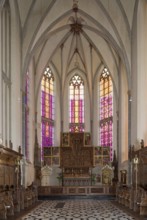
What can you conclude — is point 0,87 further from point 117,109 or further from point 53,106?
point 53,106

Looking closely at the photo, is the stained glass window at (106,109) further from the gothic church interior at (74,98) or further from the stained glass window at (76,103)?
the stained glass window at (76,103)

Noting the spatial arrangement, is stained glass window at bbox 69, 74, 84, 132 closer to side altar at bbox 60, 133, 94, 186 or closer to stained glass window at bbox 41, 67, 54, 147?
stained glass window at bbox 41, 67, 54, 147

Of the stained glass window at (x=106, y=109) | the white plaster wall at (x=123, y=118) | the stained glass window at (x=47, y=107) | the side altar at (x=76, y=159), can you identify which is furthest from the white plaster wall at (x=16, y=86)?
the stained glass window at (x=106, y=109)

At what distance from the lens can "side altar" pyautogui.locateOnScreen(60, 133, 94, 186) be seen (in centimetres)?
3528

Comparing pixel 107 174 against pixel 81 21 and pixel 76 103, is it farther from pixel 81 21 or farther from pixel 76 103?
pixel 81 21

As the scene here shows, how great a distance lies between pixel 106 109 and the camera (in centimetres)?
3922

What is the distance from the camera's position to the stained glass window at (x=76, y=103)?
135 feet

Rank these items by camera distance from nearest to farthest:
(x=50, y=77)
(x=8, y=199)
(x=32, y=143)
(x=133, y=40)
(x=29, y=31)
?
1. (x=8, y=199)
2. (x=133, y=40)
3. (x=29, y=31)
4. (x=32, y=143)
5. (x=50, y=77)

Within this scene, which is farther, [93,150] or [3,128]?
[93,150]

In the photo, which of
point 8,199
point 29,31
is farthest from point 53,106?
point 8,199

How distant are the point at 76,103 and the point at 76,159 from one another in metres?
7.63

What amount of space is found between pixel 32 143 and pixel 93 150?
5412mm

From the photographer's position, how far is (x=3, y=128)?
23.3 metres

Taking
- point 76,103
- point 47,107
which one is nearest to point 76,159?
point 47,107
